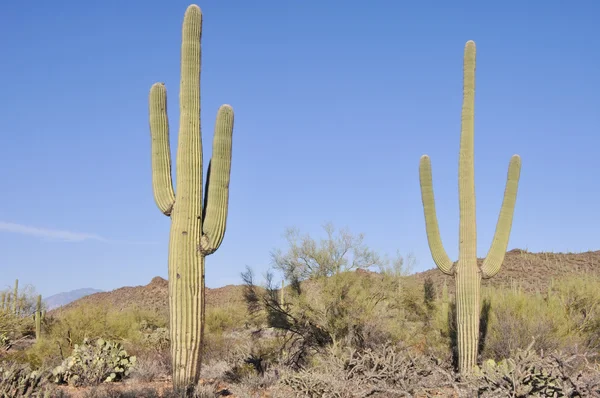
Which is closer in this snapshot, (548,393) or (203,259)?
(548,393)

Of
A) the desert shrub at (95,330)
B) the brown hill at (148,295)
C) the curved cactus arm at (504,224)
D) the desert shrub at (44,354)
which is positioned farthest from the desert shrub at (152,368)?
the brown hill at (148,295)

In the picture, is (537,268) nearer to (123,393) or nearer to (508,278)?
(508,278)

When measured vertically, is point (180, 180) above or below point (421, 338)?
above

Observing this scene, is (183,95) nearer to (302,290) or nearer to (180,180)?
(180,180)

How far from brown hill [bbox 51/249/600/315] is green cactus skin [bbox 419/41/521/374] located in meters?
20.8

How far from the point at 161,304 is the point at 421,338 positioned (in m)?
29.0

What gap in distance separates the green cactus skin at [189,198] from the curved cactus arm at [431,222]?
201 inches

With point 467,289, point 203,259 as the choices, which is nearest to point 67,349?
point 203,259

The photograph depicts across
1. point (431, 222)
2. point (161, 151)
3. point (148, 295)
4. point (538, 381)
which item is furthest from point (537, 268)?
point (538, 381)

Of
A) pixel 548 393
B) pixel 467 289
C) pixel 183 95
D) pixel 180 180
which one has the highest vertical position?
pixel 183 95

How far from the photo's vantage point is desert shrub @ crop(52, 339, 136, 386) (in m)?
13.0

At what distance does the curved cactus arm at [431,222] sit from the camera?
1350cm

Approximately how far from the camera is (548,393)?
20.3 feet

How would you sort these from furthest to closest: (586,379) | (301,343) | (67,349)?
(67,349), (301,343), (586,379)
